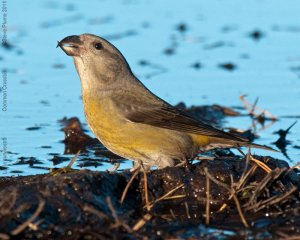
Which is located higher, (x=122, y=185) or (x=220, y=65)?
(x=220, y=65)

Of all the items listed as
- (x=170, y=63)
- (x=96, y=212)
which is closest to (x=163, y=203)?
(x=96, y=212)

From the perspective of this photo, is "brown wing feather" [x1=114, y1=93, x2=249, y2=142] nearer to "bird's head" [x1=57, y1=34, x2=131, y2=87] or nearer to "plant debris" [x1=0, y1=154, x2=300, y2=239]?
"bird's head" [x1=57, y1=34, x2=131, y2=87]

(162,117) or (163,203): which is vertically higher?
(162,117)

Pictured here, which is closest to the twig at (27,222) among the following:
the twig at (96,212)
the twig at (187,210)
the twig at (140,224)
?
the twig at (96,212)

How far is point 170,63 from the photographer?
15602 mm

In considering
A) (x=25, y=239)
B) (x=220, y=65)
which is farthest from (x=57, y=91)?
(x=25, y=239)

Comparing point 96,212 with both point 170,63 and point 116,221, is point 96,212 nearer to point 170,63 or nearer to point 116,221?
point 116,221

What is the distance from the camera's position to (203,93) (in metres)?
13.9

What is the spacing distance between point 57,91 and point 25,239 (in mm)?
6792

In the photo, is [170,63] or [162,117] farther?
[170,63]

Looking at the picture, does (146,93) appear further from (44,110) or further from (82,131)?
(44,110)

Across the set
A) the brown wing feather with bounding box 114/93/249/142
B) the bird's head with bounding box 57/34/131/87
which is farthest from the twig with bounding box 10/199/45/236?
the bird's head with bounding box 57/34/131/87

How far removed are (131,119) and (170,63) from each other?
630 centimetres

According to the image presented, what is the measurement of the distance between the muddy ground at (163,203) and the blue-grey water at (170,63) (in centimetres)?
201
